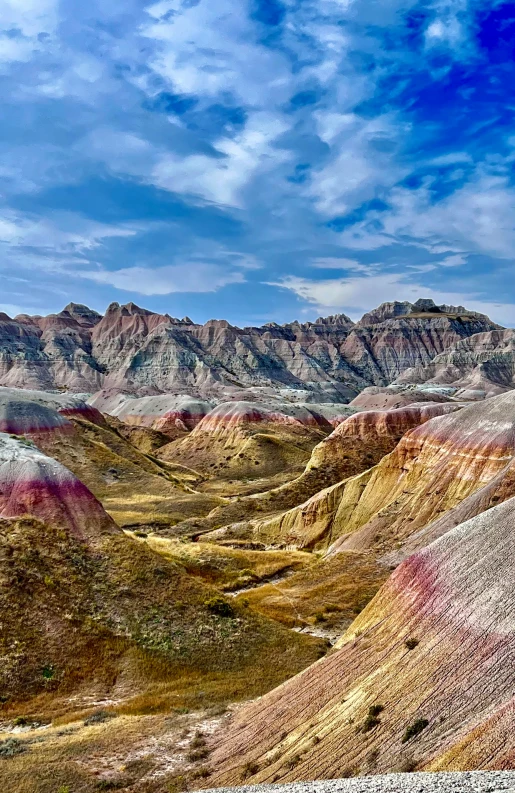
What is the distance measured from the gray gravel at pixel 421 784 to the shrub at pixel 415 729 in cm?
242

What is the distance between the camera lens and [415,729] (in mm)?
13953

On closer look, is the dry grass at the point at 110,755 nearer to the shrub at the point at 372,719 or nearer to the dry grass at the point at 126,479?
the shrub at the point at 372,719

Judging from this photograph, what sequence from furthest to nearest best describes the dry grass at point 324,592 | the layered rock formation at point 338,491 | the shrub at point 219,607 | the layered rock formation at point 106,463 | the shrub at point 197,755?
the layered rock formation at point 106,463 → the layered rock formation at point 338,491 → the dry grass at point 324,592 → the shrub at point 219,607 → the shrub at point 197,755

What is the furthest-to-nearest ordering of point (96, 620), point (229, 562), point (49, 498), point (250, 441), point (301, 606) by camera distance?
point (250, 441), point (229, 562), point (301, 606), point (49, 498), point (96, 620)

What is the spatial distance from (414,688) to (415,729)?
1509 mm

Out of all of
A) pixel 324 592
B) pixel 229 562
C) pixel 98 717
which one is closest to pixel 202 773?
pixel 98 717

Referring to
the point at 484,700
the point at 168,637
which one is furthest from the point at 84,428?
the point at 484,700

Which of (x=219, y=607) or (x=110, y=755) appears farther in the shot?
(x=219, y=607)

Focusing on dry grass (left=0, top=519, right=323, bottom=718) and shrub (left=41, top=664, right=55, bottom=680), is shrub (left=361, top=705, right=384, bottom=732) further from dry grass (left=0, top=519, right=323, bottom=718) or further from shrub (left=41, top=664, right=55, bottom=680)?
shrub (left=41, top=664, right=55, bottom=680)

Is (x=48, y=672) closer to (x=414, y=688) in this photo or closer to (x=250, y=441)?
(x=414, y=688)

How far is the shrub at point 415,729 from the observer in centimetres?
1384

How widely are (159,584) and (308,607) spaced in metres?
9.86

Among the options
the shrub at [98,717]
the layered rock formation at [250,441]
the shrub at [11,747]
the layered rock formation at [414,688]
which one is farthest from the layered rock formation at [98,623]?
the layered rock formation at [250,441]

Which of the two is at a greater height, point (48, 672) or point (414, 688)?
point (414, 688)
